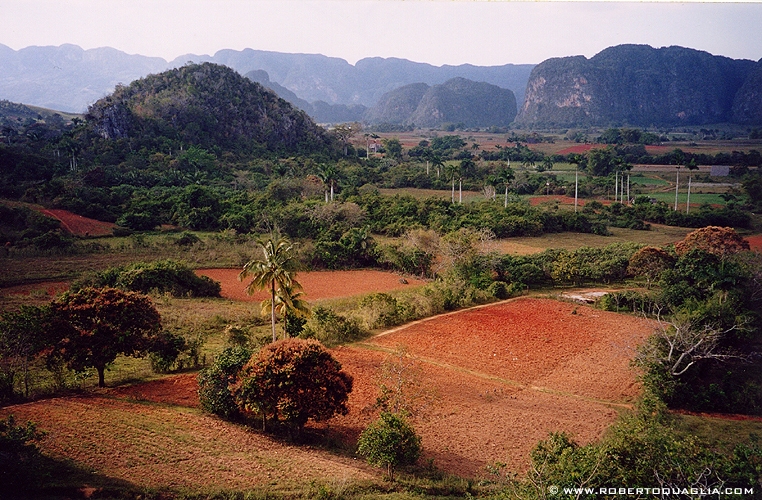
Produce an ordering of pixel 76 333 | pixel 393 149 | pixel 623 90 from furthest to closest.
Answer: pixel 623 90, pixel 393 149, pixel 76 333

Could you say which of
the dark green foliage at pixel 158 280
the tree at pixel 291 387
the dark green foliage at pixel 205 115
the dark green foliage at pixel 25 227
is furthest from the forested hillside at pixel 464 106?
the tree at pixel 291 387

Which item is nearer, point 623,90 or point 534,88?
point 623,90

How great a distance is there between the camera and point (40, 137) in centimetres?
5406

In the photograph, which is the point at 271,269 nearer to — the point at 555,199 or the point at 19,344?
the point at 19,344

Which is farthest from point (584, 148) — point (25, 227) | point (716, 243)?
point (25, 227)

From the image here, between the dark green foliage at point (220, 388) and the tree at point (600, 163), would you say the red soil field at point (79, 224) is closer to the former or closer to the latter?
the dark green foliage at point (220, 388)

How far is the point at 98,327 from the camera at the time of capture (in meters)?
12.4

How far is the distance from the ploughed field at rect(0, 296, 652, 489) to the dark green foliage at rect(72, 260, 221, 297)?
8620 millimetres

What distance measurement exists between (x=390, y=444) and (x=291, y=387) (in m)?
2.43

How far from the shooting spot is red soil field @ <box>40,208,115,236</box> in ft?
101

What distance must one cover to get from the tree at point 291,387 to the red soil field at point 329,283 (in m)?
11.1

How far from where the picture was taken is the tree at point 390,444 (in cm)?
903

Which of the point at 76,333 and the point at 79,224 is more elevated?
the point at 79,224

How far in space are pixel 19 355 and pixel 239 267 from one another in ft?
52.7
